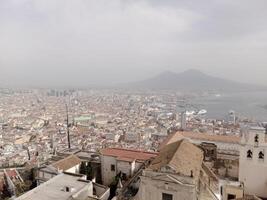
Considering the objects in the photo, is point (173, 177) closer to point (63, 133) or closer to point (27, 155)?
point (27, 155)

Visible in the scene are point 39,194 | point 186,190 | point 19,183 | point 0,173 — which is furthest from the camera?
point 0,173

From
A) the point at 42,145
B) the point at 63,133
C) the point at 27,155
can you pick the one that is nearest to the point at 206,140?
the point at 27,155

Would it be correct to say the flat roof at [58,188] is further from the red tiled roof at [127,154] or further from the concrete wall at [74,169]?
the red tiled roof at [127,154]

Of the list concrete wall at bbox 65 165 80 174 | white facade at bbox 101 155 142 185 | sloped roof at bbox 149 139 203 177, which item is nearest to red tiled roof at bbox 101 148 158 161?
white facade at bbox 101 155 142 185

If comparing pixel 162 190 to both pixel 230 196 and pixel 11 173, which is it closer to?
pixel 230 196

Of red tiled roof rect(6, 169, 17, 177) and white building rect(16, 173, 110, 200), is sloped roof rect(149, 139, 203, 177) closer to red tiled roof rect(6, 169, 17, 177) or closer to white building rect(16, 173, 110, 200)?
white building rect(16, 173, 110, 200)

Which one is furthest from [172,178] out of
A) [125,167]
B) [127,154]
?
[127,154]
